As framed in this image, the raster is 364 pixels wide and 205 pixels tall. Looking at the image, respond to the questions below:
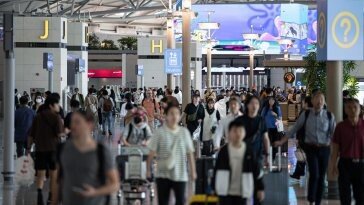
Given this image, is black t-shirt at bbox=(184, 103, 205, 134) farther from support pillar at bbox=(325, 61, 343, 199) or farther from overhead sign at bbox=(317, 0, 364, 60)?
overhead sign at bbox=(317, 0, 364, 60)

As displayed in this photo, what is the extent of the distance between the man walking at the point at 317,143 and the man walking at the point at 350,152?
25.6 inches

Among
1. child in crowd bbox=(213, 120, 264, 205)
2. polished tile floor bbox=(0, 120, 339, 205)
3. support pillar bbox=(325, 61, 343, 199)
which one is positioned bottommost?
polished tile floor bbox=(0, 120, 339, 205)

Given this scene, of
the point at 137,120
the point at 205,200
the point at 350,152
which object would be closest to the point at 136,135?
the point at 137,120

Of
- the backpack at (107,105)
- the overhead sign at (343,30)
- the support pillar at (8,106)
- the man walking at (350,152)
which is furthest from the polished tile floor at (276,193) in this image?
the backpack at (107,105)

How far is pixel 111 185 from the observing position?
23.2ft

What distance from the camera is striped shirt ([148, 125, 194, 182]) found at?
31.7ft

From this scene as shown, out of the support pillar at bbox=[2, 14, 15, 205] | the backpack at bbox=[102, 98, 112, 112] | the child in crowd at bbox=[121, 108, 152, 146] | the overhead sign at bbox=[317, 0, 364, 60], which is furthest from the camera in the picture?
the backpack at bbox=[102, 98, 112, 112]

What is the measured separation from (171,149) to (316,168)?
325 cm

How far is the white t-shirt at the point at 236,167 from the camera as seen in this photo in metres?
8.88

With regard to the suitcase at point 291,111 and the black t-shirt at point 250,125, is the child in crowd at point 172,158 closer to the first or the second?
the black t-shirt at point 250,125

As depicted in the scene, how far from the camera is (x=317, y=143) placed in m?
12.3

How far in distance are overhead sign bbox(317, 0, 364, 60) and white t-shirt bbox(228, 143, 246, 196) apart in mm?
5810

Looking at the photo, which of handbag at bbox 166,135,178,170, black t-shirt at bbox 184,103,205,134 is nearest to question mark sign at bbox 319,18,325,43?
black t-shirt at bbox 184,103,205,134

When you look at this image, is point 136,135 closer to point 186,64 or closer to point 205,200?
point 205,200
